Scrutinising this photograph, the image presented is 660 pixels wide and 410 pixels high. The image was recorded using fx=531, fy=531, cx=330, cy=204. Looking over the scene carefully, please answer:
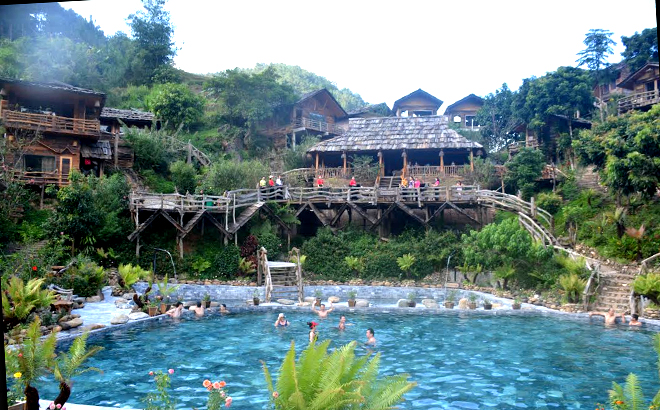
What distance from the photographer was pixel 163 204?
20906 mm

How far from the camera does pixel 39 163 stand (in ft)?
79.8

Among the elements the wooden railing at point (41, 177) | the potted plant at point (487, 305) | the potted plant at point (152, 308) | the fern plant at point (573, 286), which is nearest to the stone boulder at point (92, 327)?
the potted plant at point (152, 308)

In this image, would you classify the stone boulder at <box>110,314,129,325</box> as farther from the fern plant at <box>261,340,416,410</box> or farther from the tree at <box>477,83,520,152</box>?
the tree at <box>477,83,520,152</box>

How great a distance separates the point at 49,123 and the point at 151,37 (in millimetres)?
23901

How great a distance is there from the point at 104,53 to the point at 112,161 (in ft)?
59.4

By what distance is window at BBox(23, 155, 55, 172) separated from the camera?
2403 cm

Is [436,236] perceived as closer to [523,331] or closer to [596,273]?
[596,273]

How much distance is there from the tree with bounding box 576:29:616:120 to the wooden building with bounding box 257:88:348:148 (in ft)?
54.3

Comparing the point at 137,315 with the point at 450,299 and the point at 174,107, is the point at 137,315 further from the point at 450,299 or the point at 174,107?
the point at 174,107

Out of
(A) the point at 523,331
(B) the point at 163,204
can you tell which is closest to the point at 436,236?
(A) the point at 523,331

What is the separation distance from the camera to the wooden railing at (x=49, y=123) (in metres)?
23.2

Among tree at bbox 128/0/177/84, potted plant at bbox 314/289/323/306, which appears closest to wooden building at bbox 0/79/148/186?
potted plant at bbox 314/289/323/306

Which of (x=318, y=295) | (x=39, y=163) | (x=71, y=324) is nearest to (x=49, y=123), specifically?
(x=39, y=163)

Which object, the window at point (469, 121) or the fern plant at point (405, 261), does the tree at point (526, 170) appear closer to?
the fern plant at point (405, 261)
